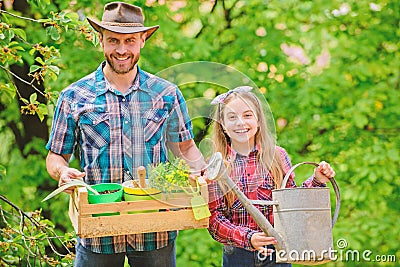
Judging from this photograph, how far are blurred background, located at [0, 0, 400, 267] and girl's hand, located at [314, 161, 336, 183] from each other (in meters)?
1.70

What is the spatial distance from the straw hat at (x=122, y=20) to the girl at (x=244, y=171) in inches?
13.8

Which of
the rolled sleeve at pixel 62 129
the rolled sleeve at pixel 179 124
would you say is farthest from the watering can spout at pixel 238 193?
the rolled sleeve at pixel 62 129

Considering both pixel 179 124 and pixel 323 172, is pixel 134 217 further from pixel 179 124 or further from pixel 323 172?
pixel 323 172

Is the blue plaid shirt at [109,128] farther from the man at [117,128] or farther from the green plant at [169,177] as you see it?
the green plant at [169,177]

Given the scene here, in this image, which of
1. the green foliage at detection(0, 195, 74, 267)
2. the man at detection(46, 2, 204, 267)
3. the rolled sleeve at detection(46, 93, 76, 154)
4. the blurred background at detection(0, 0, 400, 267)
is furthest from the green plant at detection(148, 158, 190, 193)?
the blurred background at detection(0, 0, 400, 267)

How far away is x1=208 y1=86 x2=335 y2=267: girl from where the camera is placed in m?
2.18

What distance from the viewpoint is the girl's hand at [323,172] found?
7.00 ft

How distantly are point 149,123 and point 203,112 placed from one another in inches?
6.9

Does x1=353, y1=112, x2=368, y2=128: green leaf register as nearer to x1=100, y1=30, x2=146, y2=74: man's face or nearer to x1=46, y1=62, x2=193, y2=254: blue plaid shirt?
x1=46, y1=62, x2=193, y2=254: blue plaid shirt

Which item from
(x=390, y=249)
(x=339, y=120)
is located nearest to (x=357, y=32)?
(x=339, y=120)

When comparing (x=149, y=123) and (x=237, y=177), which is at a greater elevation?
(x=149, y=123)

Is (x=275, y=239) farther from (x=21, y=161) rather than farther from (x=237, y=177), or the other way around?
(x=21, y=161)

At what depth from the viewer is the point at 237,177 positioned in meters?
2.21

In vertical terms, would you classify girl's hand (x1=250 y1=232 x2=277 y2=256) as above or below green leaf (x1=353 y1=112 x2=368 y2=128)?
below
